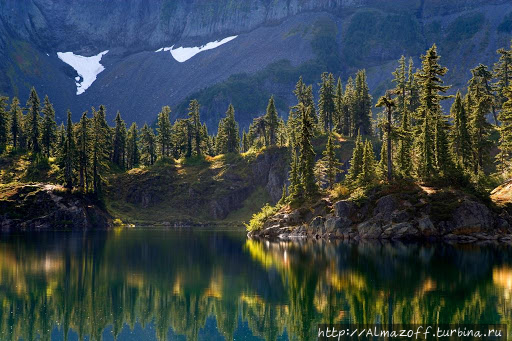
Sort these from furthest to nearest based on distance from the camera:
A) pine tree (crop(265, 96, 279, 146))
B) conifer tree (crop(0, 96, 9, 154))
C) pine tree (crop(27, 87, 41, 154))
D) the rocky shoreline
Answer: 1. pine tree (crop(265, 96, 279, 146))
2. conifer tree (crop(0, 96, 9, 154))
3. pine tree (crop(27, 87, 41, 154))
4. the rocky shoreline

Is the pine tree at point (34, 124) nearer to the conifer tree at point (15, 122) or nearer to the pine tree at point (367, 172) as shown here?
the conifer tree at point (15, 122)

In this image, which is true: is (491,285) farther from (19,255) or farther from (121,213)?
(121,213)

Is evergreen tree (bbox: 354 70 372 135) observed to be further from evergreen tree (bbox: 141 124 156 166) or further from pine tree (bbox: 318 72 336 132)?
evergreen tree (bbox: 141 124 156 166)

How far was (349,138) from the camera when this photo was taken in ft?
449

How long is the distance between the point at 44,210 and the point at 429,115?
232 feet

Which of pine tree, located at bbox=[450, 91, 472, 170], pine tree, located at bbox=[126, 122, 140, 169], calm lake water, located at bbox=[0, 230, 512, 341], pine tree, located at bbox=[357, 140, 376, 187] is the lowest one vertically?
calm lake water, located at bbox=[0, 230, 512, 341]

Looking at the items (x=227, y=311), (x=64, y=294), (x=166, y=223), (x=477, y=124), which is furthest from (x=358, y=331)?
(x=166, y=223)

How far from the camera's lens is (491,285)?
3531 cm

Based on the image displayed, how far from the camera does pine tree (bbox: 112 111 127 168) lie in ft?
479

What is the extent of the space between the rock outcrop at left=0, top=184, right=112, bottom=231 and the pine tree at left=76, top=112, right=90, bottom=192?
5.11 m

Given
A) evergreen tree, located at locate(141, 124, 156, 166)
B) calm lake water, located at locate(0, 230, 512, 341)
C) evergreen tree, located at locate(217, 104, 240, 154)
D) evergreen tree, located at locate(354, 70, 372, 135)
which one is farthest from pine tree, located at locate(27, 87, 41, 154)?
calm lake water, located at locate(0, 230, 512, 341)

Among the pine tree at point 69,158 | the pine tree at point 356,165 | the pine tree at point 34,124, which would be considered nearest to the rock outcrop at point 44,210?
the pine tree at point 69,158

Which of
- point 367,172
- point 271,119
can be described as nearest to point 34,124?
point 271,119

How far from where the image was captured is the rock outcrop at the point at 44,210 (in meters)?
100
